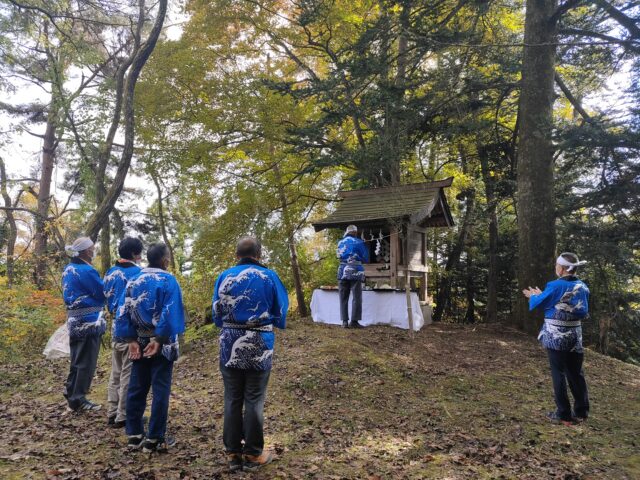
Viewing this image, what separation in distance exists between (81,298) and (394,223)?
6.24 meters

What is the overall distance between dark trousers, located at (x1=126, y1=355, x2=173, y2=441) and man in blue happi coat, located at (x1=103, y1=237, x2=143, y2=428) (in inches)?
30.4

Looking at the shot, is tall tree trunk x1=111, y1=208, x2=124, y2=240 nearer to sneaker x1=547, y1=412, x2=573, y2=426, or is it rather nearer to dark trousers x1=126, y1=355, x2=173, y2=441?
dark trousers x1=126, y1=355, x2=173, y2=441

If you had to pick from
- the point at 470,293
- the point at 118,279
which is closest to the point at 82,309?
the point at 118,279

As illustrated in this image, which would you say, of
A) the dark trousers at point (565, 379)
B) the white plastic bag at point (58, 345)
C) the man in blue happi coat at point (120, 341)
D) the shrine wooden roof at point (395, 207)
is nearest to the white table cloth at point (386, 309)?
the shrine wooden roof at point (395, 207)

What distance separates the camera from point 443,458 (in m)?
4.31

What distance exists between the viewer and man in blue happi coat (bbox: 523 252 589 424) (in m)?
5.18

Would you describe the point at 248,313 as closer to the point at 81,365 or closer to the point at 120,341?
the point at 120,341

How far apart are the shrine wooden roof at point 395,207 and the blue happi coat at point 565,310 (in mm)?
4547

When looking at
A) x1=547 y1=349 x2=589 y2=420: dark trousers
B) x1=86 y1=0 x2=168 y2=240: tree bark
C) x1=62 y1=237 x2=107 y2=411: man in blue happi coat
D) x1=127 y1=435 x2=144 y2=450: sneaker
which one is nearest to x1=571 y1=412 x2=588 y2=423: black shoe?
x1=547 y1=349 x2=589 y2=420: dark trousers

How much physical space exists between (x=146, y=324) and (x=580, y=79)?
12.4 meters

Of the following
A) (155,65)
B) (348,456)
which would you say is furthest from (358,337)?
(155,65)

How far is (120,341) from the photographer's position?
4.75 metres

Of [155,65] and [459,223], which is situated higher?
[155,65]

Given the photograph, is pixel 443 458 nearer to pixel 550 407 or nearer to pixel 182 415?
pixel 550 407
